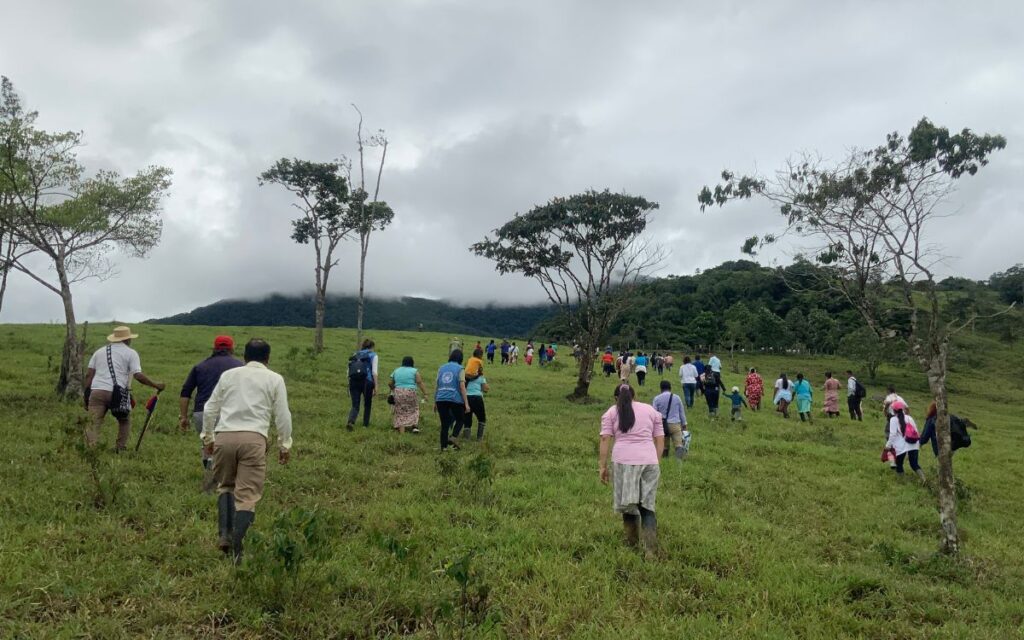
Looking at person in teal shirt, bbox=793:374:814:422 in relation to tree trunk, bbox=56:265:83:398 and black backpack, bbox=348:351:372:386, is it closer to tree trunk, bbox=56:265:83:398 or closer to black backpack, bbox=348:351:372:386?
black backpack, bbox=348:351:372:386

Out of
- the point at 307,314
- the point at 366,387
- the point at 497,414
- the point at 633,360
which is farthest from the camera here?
the point at 307,314

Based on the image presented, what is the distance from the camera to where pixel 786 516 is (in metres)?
8.95

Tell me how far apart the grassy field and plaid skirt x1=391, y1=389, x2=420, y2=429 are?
53cm

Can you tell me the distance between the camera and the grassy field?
4.76 meters

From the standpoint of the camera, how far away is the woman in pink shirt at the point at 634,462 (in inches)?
258

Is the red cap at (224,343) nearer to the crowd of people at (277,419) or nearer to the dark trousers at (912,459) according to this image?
the crowd of people at (277,419)

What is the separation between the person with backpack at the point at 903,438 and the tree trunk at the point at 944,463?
4813mm

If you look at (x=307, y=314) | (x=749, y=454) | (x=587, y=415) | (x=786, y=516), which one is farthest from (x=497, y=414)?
(x=307, y=314)

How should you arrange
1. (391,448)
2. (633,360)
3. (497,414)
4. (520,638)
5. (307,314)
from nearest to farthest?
1. (520,638)
2. (391,448)
3. (497,414)
4. (633,360)
5. (307,314)

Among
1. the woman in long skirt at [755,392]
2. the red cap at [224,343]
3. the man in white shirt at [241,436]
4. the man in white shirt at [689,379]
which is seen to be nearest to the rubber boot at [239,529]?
the man in white shirt at [241,436]

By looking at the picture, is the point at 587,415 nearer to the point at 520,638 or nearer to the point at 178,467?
the point at 178,467

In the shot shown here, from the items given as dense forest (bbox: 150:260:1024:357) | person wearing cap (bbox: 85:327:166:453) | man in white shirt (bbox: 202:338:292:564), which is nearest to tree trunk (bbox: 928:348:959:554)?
man in white shirt (bbox: 202:338:292:564)

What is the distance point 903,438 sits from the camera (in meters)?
11.9

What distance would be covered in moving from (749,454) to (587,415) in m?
5.20
